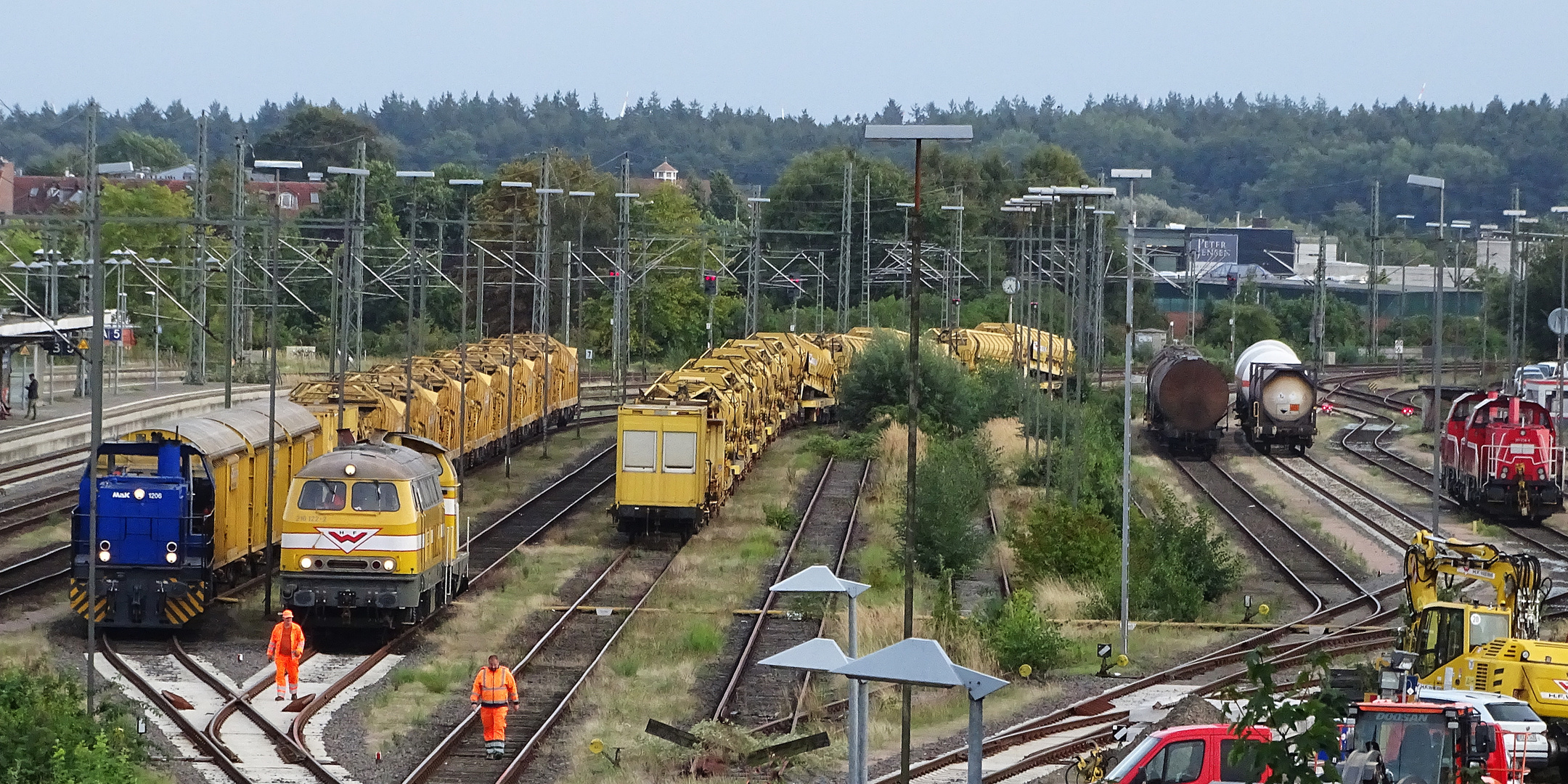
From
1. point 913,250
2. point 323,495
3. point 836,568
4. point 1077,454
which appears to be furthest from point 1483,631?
point 1077,454

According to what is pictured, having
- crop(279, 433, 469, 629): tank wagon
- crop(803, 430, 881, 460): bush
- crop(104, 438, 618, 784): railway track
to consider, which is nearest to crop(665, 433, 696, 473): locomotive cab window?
crop(104, 438, 618, 784): railway track

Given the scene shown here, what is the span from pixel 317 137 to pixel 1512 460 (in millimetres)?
124673

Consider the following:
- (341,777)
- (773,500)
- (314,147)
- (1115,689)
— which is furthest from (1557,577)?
(314,147)

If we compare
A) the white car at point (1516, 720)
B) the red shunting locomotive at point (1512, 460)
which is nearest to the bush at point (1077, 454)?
the red shunting locomotive at point (1512, 460)

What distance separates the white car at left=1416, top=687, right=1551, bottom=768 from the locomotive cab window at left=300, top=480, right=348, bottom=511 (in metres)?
13.6

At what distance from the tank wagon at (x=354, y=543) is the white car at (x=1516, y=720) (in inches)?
503

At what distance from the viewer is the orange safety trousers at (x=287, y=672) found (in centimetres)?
2145

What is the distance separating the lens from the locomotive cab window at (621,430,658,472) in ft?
120

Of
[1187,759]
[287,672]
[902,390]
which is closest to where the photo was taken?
[1187,759]

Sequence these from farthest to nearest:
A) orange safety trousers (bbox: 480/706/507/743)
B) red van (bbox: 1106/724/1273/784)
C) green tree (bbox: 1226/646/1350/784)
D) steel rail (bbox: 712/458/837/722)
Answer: steel rail (bbox: 712/458/837/722), orange safety trousers (bbox: 480/706/507/743), red van (bbox: 1106/724/1273/784), green tree (bbox: 1226/646/1350/784)

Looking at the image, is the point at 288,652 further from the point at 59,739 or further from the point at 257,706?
the point at 59,739

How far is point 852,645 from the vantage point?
1427cm

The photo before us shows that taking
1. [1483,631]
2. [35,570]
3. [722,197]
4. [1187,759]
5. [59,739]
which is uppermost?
[722,197]

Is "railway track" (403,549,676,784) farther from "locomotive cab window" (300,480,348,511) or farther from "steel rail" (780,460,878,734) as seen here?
"locomotive cab window" (300,480,348,511)
